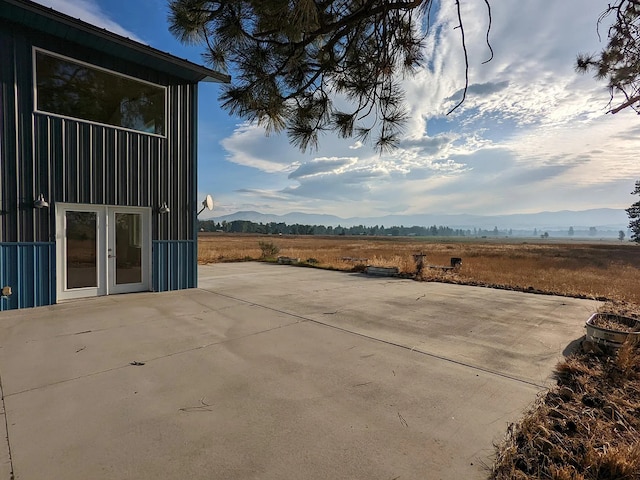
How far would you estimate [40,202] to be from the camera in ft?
19.3

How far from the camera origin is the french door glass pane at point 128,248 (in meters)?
7.14

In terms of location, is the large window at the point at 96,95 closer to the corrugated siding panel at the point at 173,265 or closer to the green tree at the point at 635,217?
the corrugated siding panel at the point at 173,265

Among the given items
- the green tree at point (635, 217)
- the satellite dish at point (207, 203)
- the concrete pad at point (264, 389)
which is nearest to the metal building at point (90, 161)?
the satellite dish at point (207, 203)

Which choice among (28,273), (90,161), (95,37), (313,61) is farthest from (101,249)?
(313,61)

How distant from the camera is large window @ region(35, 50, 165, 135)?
20.0 ft

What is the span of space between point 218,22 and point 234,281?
22.1 ft

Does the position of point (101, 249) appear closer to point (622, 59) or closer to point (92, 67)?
point (92, 67)

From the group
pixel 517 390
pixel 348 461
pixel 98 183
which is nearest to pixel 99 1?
pixel 98 183

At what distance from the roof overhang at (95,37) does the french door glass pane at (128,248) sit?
335cm

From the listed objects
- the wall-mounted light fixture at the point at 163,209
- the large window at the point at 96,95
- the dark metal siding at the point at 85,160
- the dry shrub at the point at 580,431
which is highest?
the large window at the point at 96,95

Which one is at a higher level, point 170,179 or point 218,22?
point 218,22

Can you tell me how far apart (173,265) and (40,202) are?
2770 millimetres

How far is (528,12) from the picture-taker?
380 cm

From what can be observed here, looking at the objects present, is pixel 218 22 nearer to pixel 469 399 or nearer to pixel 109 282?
pixel 469 399
